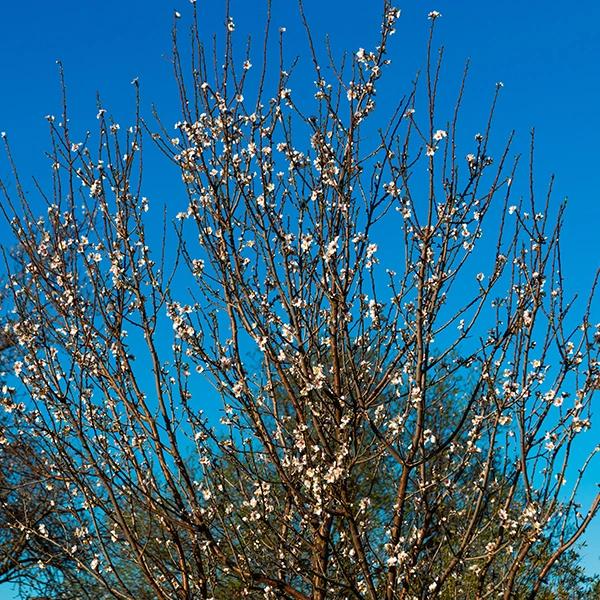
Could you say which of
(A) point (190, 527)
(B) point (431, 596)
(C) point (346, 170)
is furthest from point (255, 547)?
(C) point (346, 170)

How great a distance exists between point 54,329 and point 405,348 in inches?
91.6

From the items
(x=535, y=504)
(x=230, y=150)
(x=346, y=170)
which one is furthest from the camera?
(x=230, y=150)

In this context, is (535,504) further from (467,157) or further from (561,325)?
(467,157)

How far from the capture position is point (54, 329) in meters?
5.53

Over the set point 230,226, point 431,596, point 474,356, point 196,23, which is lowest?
point 431,596

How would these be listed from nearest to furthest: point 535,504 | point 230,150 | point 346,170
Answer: point 535,504 → point 346,170 → point 230,150

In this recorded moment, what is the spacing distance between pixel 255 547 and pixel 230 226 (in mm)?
2173

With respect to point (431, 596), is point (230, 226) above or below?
above

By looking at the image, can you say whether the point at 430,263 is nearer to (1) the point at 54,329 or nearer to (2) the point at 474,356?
(2) the point at 474,356

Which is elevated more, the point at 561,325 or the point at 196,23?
the point at 196,23

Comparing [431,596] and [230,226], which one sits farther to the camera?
[230,226]

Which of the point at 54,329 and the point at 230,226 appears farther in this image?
the point at 54,329

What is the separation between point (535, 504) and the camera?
461cm

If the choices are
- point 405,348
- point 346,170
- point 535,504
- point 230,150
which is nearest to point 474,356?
point 405,348
